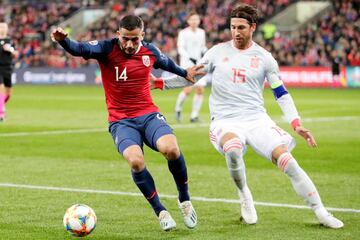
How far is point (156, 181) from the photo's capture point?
12047 mm

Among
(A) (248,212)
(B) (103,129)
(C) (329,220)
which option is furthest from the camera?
(B) (103,129)

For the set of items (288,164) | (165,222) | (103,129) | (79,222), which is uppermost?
(288,164)

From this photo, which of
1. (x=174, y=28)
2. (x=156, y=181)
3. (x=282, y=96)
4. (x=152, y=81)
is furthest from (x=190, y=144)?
(x=174, y=28)

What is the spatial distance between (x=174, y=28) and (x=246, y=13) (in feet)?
121

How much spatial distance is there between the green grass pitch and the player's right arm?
5.67 ft

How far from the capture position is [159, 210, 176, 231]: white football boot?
28.0 ft

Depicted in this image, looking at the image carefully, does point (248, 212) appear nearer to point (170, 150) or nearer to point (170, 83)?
point (170, 150)

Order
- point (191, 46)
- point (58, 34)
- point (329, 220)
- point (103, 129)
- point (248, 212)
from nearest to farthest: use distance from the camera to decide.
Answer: point (58, 34) < point (329, 220) < point (248, 212) < point (103, 129) < point (191, 46)

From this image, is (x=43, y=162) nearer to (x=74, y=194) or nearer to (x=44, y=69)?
(x=74, y=194)

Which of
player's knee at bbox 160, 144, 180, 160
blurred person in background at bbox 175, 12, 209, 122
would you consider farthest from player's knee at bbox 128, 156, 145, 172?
blurred person in background at bbox 175, 12, 209, 122

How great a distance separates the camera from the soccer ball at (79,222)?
26.1 feet

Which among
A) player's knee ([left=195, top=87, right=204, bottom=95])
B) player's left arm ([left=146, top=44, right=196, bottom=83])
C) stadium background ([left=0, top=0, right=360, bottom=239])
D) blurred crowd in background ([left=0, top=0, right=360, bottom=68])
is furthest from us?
blurred crowd in background ([left=0, top=0, right=360, bottom=68])

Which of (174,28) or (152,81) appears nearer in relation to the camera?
(152,81)

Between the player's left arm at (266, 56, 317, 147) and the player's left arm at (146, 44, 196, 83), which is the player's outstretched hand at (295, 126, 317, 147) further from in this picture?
the player's left arm at (146, 44, 196, 83)
